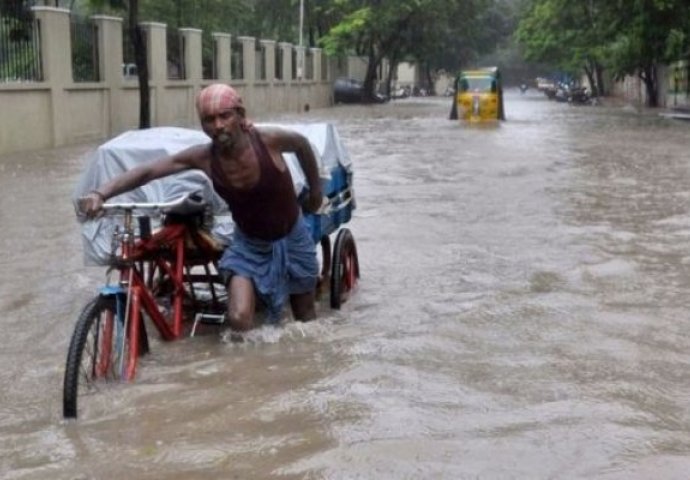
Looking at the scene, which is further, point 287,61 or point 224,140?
point 287,61

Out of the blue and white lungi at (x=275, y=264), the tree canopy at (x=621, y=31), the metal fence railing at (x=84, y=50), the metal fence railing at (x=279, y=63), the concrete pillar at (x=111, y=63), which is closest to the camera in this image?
the blue and white lungi at (x=275, y=264)

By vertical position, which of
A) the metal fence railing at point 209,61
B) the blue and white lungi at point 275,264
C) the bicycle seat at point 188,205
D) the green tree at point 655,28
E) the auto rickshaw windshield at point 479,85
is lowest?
the blue and white lungi at point 275,264

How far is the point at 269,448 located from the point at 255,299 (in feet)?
4.84

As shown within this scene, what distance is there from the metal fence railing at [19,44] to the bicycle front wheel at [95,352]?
15570 mm

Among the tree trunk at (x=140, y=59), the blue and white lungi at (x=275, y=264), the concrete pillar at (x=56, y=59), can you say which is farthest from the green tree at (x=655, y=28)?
the blue and white lungi at (x=275, y=264)

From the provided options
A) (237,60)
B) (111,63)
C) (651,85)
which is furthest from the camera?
(651,85)

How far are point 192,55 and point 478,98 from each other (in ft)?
31.0

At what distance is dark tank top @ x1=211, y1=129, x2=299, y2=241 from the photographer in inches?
227

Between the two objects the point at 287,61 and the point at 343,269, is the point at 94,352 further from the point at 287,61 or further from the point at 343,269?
the point at 287,61

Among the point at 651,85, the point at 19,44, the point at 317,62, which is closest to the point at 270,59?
the point at 317,62

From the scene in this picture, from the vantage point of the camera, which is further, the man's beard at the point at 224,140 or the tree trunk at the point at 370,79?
the tree trunk at the point at 370,79

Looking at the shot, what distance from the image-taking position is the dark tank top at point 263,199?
578 centimetres

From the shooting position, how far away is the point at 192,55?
107 feet

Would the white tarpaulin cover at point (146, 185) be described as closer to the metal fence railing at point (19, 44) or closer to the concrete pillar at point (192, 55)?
the metal fence railing at point (19, 44)
